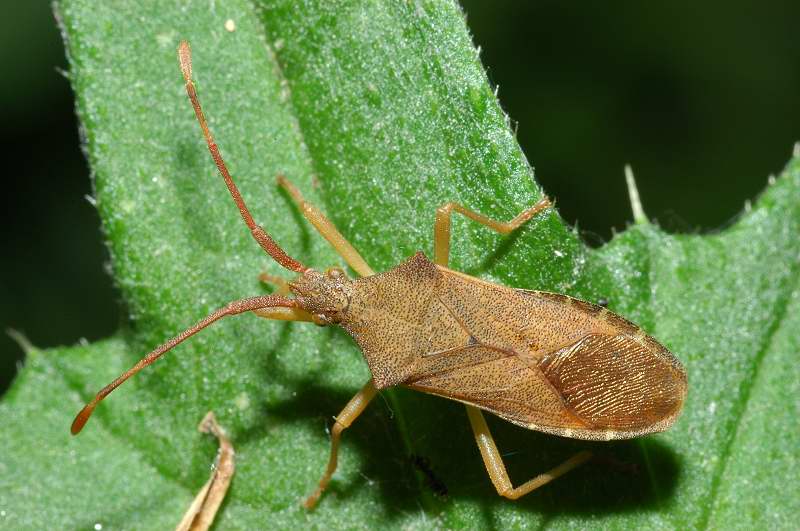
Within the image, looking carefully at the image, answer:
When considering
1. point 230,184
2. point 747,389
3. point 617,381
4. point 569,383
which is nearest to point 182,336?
point 230,184

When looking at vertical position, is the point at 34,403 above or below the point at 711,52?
above

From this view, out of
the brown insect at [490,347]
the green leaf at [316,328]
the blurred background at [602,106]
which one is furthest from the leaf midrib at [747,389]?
the blurred background at [602,106]

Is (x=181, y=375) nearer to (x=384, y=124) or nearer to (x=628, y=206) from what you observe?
(x=384, y=124)

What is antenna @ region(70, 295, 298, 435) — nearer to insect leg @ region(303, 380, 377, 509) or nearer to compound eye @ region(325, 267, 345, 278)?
compound eye @ region(325, 267, 345, 278)

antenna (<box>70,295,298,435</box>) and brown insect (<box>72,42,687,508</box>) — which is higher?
antenna (<box>70,295,298,435</box>)

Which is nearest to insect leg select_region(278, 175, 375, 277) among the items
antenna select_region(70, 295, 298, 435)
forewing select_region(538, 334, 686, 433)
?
antenna select_region(70, 295, 298, 435)

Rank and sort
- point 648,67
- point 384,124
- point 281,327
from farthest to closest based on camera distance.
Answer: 1. point 648,67
2. point 281,327
3. point 384,124

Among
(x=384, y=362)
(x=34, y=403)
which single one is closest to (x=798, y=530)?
(x=384, y=362)
